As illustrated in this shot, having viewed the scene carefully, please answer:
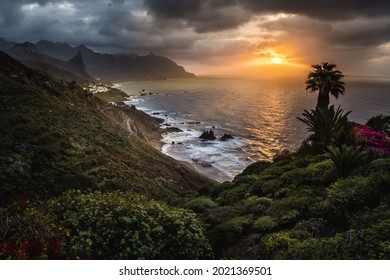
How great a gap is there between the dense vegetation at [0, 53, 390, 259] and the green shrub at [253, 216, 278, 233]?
4 centimetres

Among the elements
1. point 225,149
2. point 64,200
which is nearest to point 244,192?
point 64,200

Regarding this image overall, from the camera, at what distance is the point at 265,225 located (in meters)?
10.1

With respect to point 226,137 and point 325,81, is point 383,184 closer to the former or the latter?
point 325,81

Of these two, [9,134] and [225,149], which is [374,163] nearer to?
[9,134]

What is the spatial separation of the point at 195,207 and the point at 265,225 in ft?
16.5

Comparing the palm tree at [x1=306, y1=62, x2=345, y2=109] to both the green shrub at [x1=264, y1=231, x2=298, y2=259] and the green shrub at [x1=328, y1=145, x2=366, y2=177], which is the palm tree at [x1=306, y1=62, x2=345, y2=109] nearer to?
the green shrub at [x1=328, y1=145, x2=366, y2=177]

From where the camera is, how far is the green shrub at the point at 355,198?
29.8ft

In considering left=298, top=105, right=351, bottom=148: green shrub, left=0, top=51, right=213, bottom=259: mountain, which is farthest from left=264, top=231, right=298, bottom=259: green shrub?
left=298, top=105, right=351, bottom=148: green shrub

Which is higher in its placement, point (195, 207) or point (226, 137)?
point (195, 207)

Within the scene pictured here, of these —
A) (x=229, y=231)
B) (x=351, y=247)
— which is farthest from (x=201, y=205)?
(x=351, y=247)

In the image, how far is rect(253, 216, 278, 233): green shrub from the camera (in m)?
9.92

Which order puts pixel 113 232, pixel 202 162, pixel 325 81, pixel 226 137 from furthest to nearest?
pixel 226 137, pixel 202 162, pixel 325 81, pixel 113 232

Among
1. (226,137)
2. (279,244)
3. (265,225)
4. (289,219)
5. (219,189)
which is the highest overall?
(279,244)
